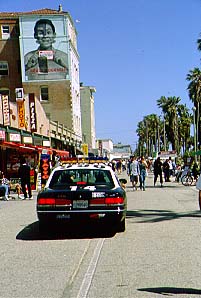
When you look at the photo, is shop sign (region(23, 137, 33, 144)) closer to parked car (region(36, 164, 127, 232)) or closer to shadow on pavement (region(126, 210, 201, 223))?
shadow on pavement (region(126, 210, 201, 223))

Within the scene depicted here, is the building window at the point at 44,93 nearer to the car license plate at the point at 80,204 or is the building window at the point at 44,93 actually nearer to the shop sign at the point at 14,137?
the shop sign at the point at 14,137

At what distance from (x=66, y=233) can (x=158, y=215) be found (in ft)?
11.7

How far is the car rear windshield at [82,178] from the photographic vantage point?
10.9 m

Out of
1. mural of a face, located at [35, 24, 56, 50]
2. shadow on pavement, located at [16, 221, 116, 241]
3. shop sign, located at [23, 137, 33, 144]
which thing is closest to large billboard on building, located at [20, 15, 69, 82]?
mural of a face, located at [35, 24, 56, 50]

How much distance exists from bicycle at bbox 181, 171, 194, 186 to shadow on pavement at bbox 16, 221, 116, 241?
17.4 metres

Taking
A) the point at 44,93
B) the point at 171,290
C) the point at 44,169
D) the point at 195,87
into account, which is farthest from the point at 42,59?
the point at 171,290

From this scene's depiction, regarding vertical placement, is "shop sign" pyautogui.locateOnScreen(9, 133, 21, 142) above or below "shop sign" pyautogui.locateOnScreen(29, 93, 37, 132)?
below

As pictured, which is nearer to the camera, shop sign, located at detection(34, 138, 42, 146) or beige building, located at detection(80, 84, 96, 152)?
shop sign, located at detection(34, 138, 42, 146)

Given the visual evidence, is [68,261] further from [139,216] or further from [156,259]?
[139,216]

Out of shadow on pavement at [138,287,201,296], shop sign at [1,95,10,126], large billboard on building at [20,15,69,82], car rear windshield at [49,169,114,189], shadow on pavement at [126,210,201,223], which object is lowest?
shadow on pavement at [126,210,201,223]

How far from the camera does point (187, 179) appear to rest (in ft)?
93.1

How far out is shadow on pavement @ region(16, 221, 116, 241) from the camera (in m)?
10.4

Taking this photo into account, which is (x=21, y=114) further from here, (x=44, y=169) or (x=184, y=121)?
(x=184, y=121)

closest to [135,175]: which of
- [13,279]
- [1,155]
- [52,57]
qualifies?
[1,155]
